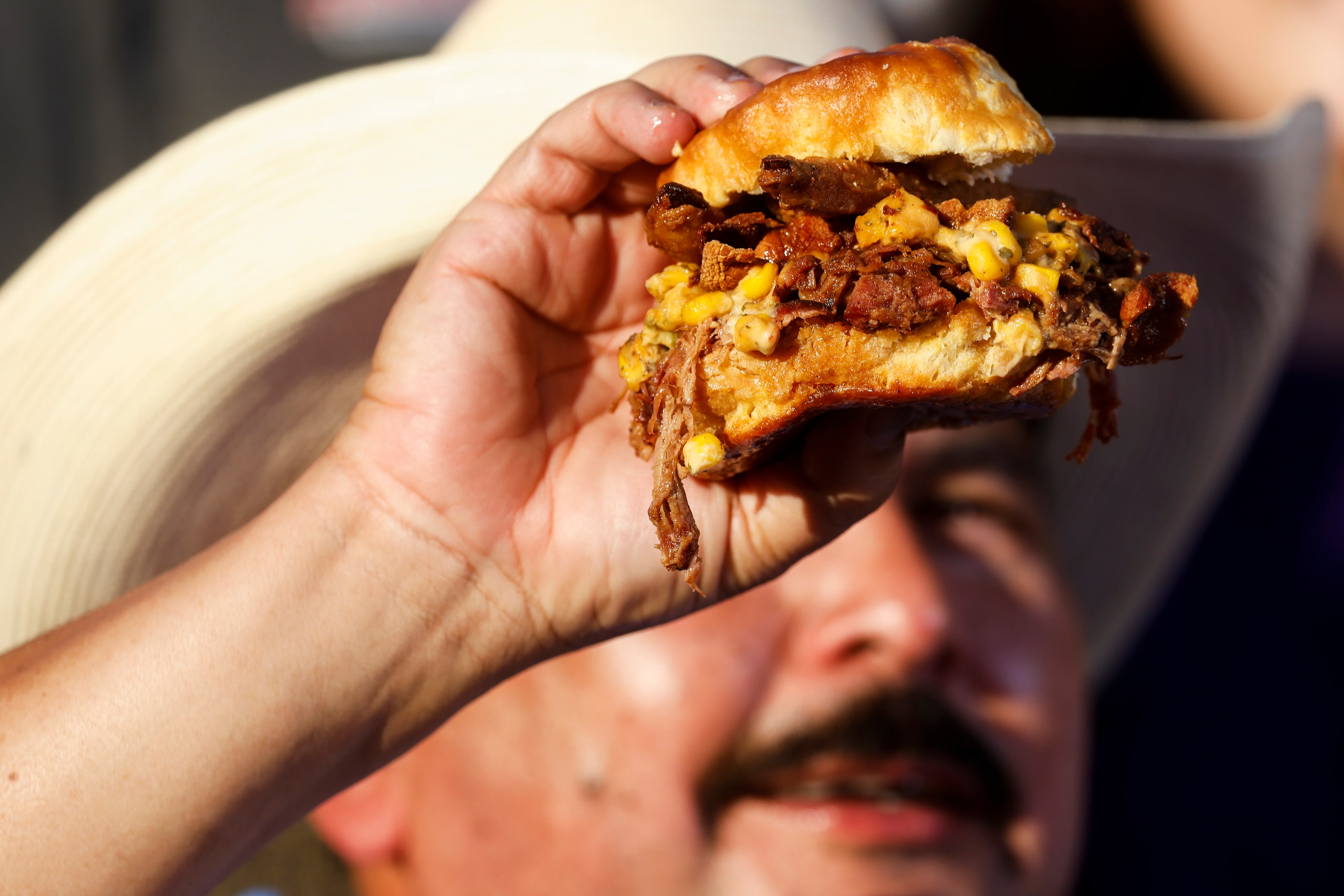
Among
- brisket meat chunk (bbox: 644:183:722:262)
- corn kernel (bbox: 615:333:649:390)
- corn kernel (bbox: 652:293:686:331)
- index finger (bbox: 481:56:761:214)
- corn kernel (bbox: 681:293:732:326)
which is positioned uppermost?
index finger (bbox: 481:56:761:214)

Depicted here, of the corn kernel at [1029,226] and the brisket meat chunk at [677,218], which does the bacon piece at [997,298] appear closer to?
the corn kernel at [1029,226]

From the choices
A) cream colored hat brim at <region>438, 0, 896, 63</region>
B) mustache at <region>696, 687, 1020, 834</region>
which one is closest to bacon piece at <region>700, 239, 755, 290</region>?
cream colored hat brim at <region>438, 0, 896, 63</region>

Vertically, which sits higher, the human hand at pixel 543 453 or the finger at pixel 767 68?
the finger at pixel 767 68

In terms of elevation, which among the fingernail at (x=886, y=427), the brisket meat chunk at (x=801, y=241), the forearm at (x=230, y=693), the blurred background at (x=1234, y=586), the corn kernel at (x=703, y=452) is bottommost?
the blurred background at (x=1234, y=586)

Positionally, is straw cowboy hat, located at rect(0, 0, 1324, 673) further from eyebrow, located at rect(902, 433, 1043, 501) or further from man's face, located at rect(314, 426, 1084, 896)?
man's face, located at rect(314, 426, 1084, 896)

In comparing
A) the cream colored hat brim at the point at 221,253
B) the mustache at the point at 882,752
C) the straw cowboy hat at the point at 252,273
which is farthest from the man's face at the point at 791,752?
the cream colored hat brim at the point at 221,253

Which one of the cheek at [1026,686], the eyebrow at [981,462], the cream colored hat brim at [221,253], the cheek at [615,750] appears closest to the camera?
the cream colored hat brim at [221,253]
